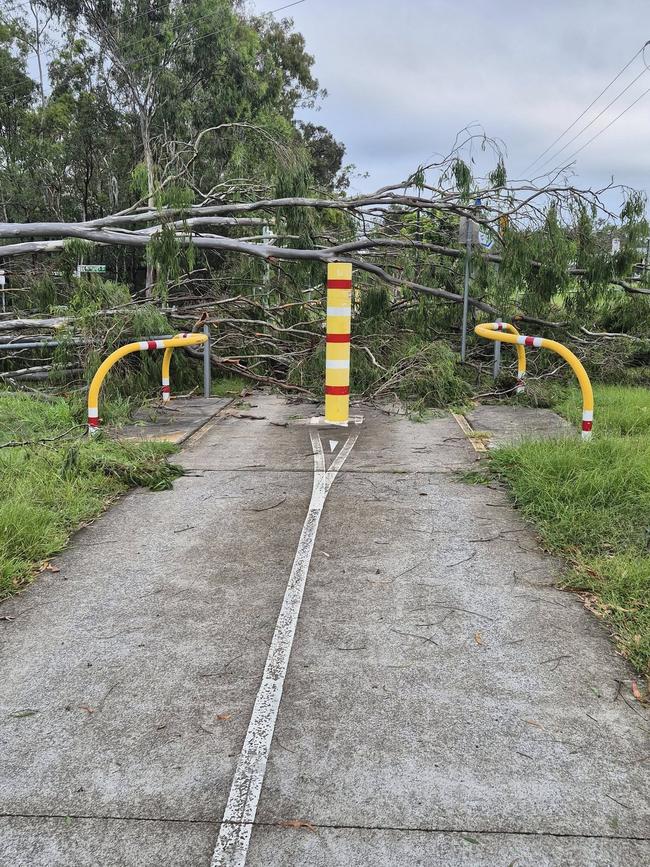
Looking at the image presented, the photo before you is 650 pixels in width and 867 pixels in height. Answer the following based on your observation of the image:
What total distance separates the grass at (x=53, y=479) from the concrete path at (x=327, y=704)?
7.7 inches

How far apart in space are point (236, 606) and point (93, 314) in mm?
6172

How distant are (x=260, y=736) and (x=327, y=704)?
0.32 m

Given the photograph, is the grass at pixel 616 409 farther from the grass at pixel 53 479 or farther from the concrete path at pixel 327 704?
the grass at pixel 53 479

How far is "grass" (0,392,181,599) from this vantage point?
439cm

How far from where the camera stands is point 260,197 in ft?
38.1

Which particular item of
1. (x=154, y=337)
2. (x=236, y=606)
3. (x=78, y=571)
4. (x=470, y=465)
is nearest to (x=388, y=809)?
(x=236, y=606)

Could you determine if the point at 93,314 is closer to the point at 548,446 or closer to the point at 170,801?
the point at 548,446

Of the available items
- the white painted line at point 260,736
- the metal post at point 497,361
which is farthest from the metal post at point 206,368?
the white painted line at point 260,736

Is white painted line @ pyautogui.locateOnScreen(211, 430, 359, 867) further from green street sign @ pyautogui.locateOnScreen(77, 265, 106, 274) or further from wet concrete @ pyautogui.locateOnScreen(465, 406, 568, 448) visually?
green street sign @ pyautogui.locateOnScreen(77, 265, 106, 274)

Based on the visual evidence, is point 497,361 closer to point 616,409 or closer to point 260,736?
point 616,409

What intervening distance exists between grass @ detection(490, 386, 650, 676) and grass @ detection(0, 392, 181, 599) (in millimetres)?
2881

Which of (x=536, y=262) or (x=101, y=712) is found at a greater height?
(x=536, y=262)

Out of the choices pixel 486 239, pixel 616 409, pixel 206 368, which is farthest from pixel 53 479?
pixel 486 239

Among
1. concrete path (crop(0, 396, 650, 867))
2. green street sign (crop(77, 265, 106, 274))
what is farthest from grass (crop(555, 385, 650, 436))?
green street sign (crop(77, 265, 106, 274))
